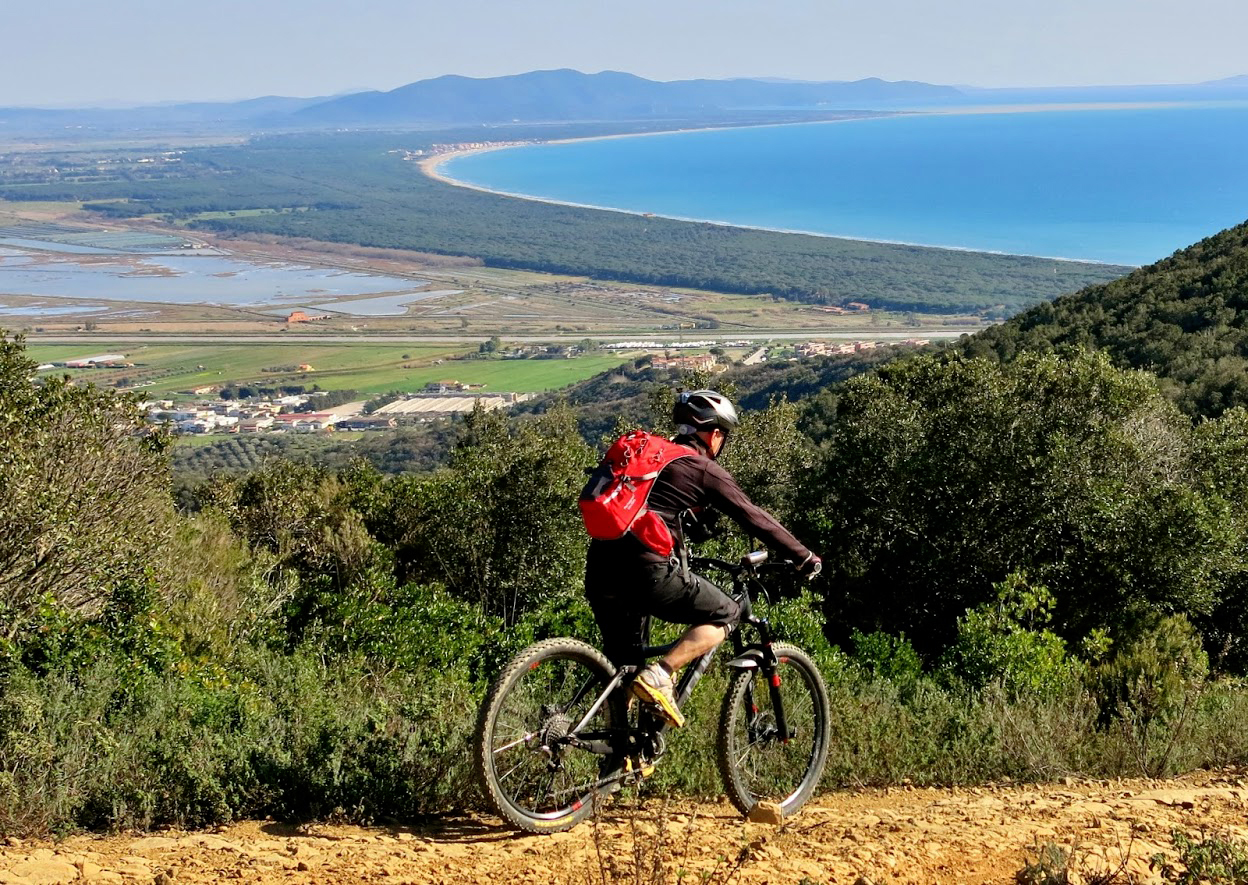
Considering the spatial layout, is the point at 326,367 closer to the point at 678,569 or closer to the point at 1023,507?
the point at 1023,507

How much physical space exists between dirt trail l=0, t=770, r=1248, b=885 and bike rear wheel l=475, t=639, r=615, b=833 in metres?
0.14

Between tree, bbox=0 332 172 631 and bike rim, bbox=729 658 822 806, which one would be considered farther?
tree, bbox=0 332 172 631

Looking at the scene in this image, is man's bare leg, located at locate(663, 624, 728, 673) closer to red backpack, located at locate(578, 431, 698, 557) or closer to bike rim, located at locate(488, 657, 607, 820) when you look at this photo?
bike rim, located at locate(488, 657, 607, 820)

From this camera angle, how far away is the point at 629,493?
14.4ft

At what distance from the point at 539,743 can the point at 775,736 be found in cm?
131

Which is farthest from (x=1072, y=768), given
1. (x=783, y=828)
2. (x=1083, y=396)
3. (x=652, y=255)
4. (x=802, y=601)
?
(x=652, y=255)

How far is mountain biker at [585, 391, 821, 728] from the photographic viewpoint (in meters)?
4.54

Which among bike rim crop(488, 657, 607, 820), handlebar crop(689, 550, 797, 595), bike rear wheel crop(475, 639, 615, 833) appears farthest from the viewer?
handlebar crop(689, 550, 797, 595)

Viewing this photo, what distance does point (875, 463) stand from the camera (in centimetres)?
1585

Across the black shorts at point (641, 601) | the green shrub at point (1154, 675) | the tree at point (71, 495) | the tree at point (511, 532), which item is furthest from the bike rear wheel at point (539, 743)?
the tree at point (511, 532)

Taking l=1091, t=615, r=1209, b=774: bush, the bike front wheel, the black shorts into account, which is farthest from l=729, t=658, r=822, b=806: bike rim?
l=1091, t=615, r=1209, b=774: bush

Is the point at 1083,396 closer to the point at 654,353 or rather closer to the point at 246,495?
the point at 246,495

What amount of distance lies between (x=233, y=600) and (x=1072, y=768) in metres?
8.52

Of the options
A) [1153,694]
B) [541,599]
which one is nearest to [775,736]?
[1153,694]
